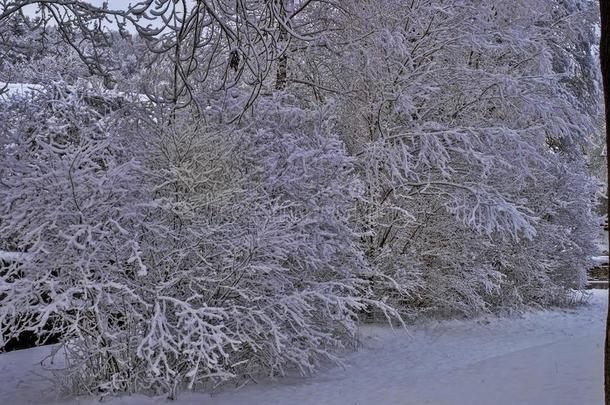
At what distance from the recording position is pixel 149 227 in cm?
685

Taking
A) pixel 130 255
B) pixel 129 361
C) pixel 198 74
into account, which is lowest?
pixel 129 361

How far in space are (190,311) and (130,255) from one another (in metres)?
0.85

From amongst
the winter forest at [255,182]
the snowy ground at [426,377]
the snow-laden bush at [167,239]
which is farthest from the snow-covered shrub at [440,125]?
the snow-laden bush at [167,239]

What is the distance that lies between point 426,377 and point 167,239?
3452 mm

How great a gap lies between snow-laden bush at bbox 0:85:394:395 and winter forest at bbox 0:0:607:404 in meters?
0.03

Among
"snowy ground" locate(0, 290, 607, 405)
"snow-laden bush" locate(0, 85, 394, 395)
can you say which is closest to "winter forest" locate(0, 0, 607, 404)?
"snow-laden bush" locate(0, 85, 394, 395)

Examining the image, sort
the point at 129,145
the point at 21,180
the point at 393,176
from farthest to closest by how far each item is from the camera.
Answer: the point at 393,176 → the point at 129,145 → the point at 21,180

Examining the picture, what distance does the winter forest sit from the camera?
21.7 ft

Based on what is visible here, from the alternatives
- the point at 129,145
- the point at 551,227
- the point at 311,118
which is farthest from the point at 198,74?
the point at 551,227

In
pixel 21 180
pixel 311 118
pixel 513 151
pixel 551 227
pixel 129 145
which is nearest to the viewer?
pixel 21 180

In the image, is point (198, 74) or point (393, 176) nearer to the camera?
point (198, 74)

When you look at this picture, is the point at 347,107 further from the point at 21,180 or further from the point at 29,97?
the point at 21,180

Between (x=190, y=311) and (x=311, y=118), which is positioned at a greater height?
(x=311, y=118)

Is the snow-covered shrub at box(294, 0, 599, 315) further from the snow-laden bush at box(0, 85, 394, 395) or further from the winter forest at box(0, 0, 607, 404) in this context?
the snow-laden bush at box(0, 85, 394, 395)
